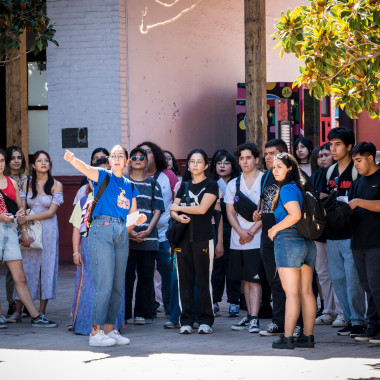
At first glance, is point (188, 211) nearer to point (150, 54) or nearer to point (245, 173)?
point (245, 173)

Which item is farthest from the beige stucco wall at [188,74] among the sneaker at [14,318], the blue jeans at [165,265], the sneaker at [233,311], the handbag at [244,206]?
the handbag at [244,206]

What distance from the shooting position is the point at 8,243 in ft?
31.8

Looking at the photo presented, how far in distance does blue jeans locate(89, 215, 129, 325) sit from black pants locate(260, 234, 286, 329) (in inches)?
58.2

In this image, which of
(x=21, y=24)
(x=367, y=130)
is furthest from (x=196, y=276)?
(x=367, y=130)

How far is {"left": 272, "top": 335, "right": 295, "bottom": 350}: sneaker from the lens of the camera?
318 inches

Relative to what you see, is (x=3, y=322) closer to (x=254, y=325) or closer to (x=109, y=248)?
(x=109, y=248)

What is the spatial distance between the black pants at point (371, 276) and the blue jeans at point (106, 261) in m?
2.33

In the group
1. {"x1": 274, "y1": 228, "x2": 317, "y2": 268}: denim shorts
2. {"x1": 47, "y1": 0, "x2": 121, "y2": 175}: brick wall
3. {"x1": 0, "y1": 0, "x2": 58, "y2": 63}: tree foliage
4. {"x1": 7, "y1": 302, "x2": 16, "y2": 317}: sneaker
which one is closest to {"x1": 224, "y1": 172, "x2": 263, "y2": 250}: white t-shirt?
{"x1": 274, "y1": 228, "x2": 317, "y2": 268}: denim shorts

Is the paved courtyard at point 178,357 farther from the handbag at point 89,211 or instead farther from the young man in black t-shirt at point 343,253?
the handbag at point 89,211

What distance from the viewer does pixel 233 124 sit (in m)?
17.5

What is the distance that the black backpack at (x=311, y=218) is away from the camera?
795 centimetres

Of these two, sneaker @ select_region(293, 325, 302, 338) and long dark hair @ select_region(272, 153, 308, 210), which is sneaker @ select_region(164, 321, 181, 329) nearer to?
sneaker @ select_region(293, 325, 302, 338)

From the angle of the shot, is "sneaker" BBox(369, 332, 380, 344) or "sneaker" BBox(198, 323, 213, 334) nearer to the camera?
"sneaker" BBox(369, 332, 380, 344)

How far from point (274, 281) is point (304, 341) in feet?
2.86
